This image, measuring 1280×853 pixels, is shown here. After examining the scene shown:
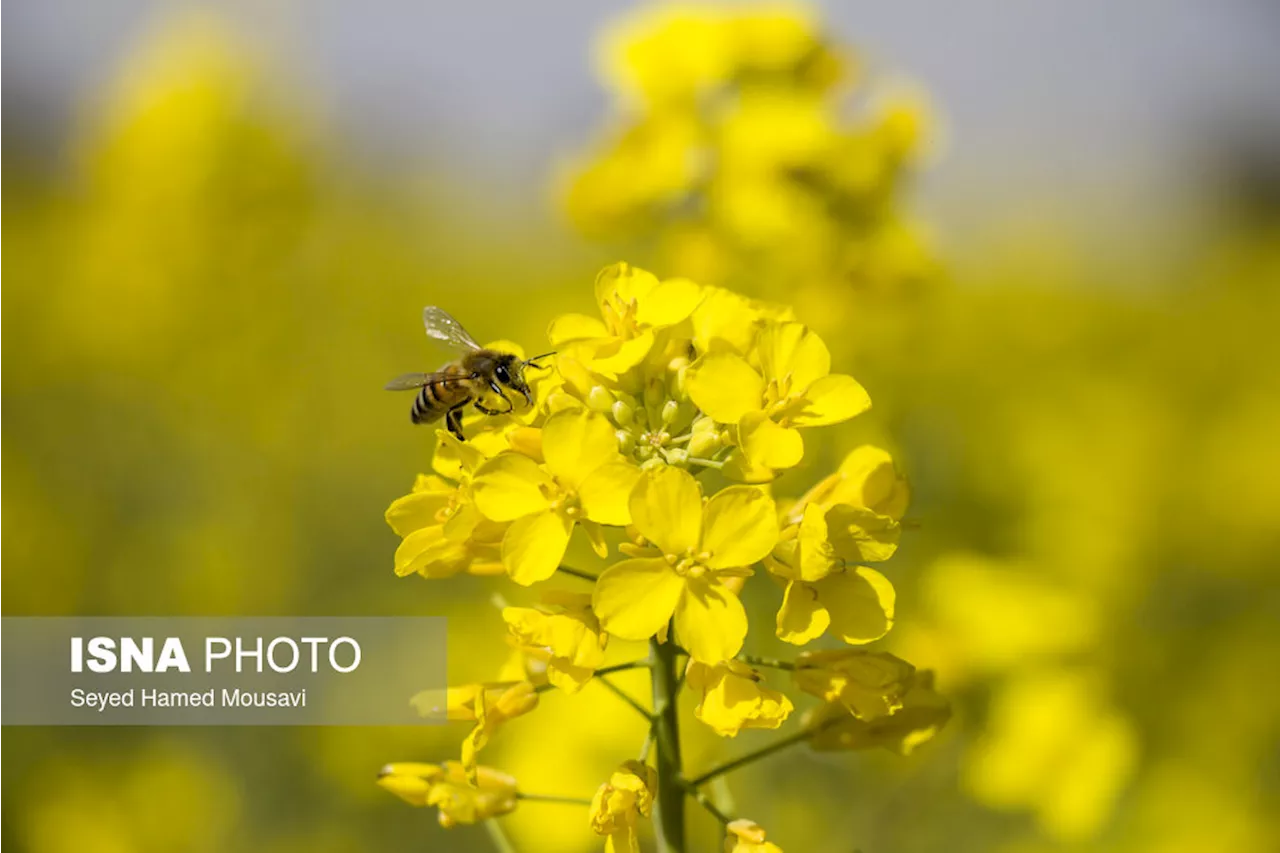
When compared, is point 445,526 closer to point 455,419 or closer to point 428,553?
point 428,553

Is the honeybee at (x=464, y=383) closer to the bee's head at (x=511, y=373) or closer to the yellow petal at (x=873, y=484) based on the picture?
the bee's head at (x=511, y=373)

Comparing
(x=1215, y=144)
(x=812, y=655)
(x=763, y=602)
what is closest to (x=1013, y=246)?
(x=1215, y=144)

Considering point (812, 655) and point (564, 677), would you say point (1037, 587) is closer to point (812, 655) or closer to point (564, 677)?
point (812, 655)

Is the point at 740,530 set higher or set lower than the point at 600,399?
lower

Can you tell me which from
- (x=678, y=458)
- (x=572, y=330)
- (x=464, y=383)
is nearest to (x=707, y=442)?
(x=678, y=458)

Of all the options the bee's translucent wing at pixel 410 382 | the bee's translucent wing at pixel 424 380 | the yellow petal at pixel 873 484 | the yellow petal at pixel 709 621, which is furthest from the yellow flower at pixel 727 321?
the bee's translucent wing at pixel 410 382
